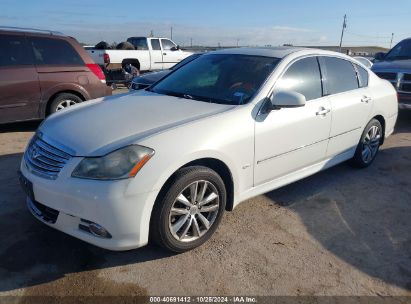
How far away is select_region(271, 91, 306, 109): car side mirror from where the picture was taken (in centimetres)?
331

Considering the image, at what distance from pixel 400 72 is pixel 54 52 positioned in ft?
23.2

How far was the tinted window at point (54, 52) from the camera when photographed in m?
6.45

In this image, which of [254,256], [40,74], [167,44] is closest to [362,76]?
[254,256]

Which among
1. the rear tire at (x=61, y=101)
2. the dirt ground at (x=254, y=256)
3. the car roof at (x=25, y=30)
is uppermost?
the car roof at (x=25, y=30)

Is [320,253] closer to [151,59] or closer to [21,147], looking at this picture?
[21,147]

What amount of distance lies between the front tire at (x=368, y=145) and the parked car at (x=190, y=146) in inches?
15.5

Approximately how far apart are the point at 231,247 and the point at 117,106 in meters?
1.73

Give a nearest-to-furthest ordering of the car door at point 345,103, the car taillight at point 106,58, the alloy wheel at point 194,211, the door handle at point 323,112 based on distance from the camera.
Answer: the alloy wheel at point 194,211 < the door handle at point 323,112 < the car door at point 345,103 < the car taillight at point 106,58

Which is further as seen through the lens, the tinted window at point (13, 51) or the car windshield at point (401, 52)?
the car windshield at point (401, 52)

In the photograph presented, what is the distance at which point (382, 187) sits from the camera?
4.59 metres

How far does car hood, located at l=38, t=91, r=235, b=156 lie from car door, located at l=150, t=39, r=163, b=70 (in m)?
13.7

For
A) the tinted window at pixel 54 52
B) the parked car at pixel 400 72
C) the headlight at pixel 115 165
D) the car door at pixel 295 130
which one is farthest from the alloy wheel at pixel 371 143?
the tinted window at pixel 54 52

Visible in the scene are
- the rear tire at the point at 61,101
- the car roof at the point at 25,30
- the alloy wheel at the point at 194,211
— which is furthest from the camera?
the rear tire at the point at 61,101

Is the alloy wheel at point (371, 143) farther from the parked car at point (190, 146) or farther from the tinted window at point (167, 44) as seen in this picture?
the tinted window at point (167, 44)
